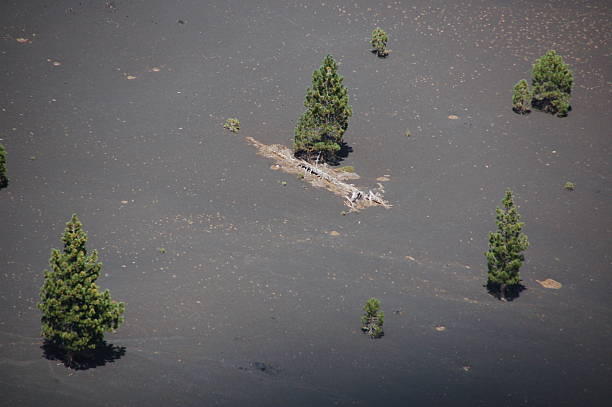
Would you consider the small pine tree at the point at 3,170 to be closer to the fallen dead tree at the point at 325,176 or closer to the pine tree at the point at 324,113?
the fallen dead tree at the point at 325,176

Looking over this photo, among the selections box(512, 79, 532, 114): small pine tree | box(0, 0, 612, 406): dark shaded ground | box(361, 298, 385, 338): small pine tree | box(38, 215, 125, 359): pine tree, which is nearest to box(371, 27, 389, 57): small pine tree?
box(0, 0, 612, 406): dark shaded ground

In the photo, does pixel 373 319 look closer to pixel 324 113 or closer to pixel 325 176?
pixel 325 176

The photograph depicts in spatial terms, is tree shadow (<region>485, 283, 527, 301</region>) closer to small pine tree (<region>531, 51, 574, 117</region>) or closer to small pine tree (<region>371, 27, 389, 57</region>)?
small pine tree (<region>531, 51, 574, 117</region>)

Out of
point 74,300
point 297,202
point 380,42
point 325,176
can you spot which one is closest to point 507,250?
point 297,202

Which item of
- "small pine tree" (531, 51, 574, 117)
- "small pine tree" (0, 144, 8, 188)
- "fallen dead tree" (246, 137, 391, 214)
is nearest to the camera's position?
"small pine tree" (0, 144, 8, 188)

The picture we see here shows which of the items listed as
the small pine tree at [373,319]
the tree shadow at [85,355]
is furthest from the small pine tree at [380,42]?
the tree shadow at [85,355]
